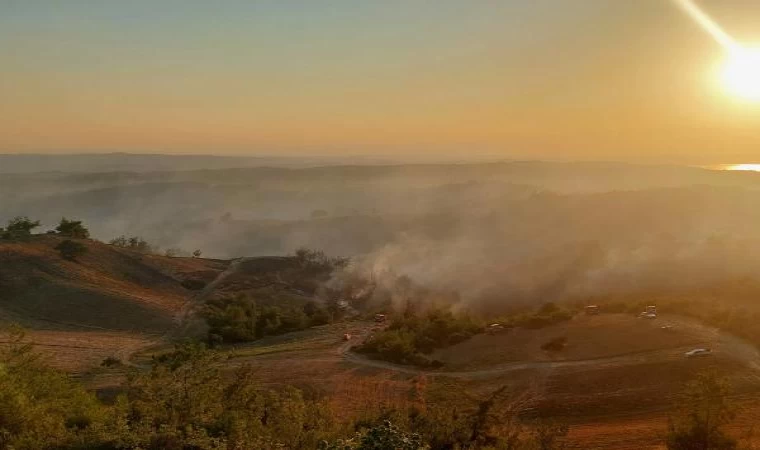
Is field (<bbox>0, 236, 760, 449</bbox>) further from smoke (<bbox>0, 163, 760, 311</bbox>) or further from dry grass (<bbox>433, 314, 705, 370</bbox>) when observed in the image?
smoke (<bbox>0, 163, 760, 311</bbox>)

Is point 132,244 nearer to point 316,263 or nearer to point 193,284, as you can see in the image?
point 193,284

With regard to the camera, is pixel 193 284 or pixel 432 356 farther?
pixel 193 284

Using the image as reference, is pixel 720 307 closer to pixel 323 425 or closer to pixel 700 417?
pixel 700 417

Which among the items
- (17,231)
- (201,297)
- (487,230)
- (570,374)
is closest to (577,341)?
(570,374)

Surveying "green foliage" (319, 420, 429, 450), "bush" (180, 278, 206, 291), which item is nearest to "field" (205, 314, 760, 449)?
"green foliage" (319, 420, 429, 450)

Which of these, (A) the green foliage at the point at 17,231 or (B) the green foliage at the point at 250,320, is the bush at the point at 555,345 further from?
(A) the green foliage at the point at 17,231

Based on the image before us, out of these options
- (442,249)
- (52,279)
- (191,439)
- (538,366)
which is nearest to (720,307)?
(538,366)

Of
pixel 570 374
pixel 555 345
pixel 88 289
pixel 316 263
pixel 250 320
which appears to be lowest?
pixel 316 263

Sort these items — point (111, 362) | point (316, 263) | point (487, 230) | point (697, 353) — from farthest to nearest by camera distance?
1. point (487, 230)
2. point (316, 263)
3. point (111, 362)
4. point (697, 353)
